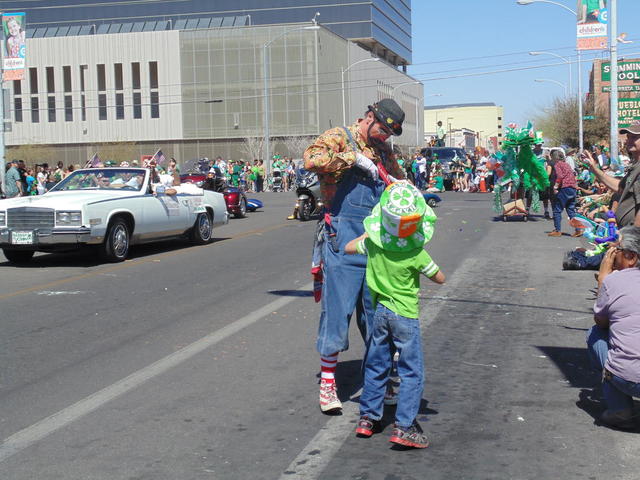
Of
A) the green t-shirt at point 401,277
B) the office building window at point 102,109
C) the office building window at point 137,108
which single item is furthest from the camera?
the office building window at point 102,109

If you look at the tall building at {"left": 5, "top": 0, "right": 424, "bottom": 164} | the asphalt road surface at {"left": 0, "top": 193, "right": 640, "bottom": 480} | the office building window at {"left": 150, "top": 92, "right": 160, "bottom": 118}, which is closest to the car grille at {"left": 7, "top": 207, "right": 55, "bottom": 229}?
the asphalt road surface at {"left": 0, "top": 193, "right": 640, "bottom": 480}

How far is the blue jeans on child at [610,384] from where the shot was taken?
17.0 feet

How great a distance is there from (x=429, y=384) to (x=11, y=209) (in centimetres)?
944

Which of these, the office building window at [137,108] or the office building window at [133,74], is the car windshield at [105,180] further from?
the office building window at [133,74]

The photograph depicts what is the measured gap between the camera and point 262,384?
633 cm

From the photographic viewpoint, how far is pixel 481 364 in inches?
273

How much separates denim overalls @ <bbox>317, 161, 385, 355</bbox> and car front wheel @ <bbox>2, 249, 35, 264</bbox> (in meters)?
10.1

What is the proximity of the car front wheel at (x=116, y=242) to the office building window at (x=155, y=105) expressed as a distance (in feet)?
220

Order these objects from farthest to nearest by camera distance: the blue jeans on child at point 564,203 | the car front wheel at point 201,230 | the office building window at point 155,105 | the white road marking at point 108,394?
1. the office building window at point 155,105
2. the blue jeans on child at point 564,203
3. the car front wheel at point 201,230
4. the white road marking at point 108,394

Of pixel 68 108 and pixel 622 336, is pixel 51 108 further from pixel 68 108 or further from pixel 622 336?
pixel 622 336

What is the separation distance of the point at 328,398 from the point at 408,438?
82cm

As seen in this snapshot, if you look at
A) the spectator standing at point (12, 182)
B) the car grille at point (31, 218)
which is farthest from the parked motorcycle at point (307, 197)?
the car grille at point (31, 218)

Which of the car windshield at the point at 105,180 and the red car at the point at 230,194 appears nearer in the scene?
the car windshield at the point at 105,180

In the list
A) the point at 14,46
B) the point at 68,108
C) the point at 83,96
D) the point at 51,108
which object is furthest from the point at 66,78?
the point at 14,46
